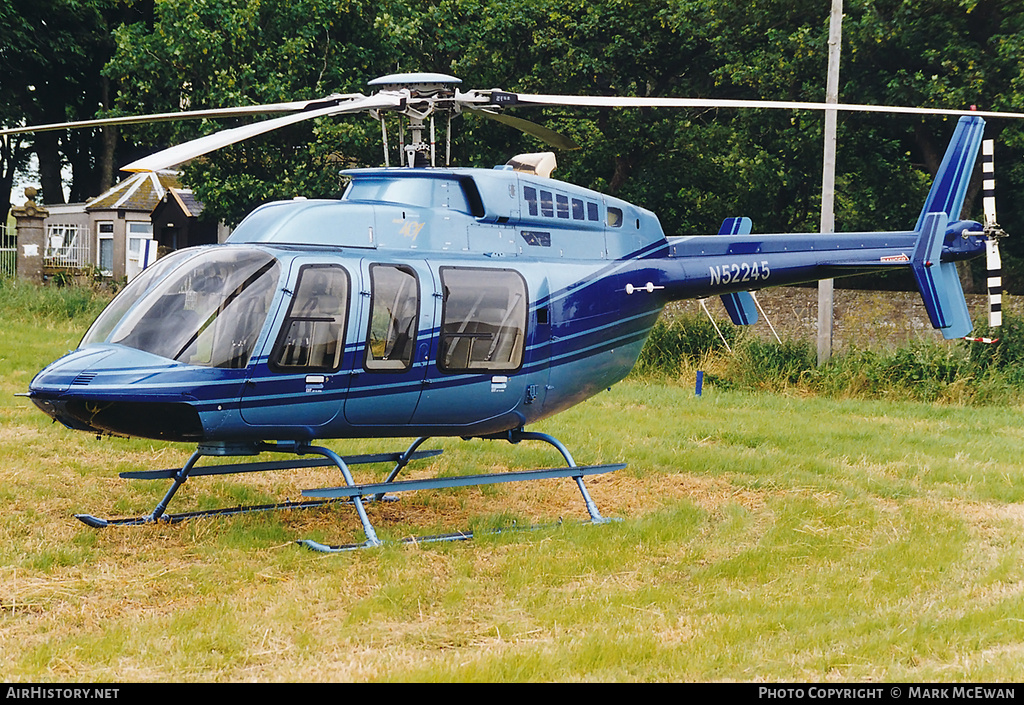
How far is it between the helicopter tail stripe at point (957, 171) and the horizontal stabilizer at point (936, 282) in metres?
0.34

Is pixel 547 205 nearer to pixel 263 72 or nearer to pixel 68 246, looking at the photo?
pixel 263 72

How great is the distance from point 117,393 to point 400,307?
204cm

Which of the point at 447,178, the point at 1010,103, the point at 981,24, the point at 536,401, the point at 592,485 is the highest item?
the point at 981,24

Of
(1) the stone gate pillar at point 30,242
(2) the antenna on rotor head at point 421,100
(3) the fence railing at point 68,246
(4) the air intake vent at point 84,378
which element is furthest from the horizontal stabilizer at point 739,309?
(3) the fence railing at point 68,246

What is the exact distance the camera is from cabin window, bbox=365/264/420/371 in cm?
723

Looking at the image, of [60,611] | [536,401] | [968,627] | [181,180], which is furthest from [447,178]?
[181,180]

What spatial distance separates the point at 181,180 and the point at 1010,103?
17.9 meters

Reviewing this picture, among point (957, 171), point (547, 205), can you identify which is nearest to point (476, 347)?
point (547, 205)

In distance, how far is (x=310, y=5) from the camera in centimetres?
2262

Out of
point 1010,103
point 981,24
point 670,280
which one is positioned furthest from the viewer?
point 981,24

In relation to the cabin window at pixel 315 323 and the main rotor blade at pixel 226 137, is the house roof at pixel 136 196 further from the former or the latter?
the cabin window at pixel 315 323

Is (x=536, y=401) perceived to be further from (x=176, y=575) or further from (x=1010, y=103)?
(x=1010, y=103)

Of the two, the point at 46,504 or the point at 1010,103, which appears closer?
the point at 46,504

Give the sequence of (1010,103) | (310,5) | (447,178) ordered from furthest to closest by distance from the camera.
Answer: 1. (310,5)
2. (1010,103)
3. (447,178)
